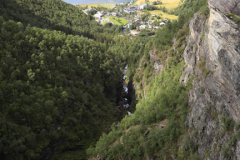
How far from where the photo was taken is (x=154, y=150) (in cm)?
4141

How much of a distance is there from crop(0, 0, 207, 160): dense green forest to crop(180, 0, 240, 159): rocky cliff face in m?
4.32

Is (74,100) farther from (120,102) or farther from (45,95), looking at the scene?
(120,102)

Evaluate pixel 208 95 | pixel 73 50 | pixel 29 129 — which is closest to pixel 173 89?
pixel 208 95

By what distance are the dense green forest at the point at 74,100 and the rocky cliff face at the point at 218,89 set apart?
4.32 m

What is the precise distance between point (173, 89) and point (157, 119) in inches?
367

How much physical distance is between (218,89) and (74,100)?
48106 mm

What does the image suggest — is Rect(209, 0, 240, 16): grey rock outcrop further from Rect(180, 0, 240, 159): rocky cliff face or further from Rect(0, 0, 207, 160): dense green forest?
Rect(0, 0, 207, 160): dense green forest

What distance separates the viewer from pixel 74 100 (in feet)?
213

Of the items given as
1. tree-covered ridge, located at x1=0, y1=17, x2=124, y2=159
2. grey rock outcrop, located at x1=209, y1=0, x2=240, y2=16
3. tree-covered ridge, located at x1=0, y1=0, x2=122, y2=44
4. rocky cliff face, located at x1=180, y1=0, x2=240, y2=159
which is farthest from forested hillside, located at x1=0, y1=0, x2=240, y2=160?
tree-covered ridge, located at x1=0, y1=0, x2=122, y2=44

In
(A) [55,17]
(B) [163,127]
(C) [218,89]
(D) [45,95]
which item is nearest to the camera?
(C) [218,89]

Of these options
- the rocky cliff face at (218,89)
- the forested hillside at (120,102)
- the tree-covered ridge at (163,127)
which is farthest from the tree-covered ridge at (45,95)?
the rocky cliff face at (218,89)

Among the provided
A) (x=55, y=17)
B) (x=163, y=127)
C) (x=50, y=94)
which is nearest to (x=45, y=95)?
(x=50, y=94)

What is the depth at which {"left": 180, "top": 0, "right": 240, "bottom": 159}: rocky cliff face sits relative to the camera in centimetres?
2694

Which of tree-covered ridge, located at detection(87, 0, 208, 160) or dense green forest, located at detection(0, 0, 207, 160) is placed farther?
dense green forest, located at detection(0, 0, 207, 160)
